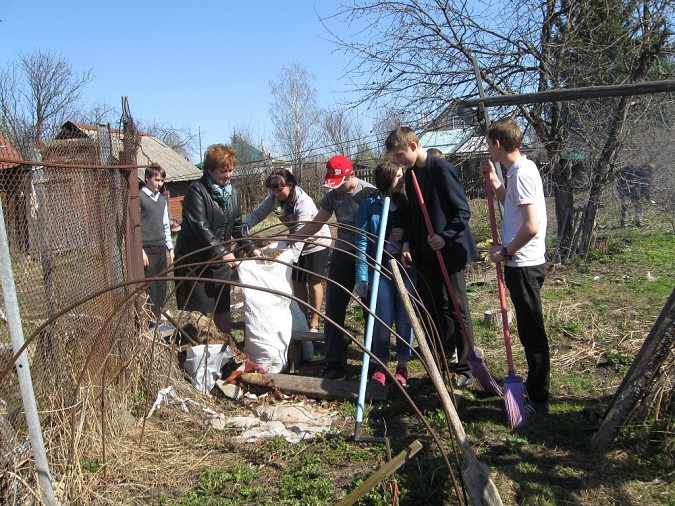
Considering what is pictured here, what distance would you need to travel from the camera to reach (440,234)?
3.97 m

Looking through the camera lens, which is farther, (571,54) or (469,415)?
(571,54)

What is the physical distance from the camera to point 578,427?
11.2 feet

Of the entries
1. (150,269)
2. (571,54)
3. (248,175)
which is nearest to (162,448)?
(150,269)

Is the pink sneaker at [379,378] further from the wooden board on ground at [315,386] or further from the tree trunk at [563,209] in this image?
the tree trunk at [563,209]

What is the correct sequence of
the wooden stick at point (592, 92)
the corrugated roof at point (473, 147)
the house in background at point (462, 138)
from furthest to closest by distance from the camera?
the corrugated roof at point (473, 147) < the house in background at point (462, 138) < the wooden stick at point (592, 92)

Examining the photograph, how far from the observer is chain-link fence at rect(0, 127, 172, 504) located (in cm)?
279

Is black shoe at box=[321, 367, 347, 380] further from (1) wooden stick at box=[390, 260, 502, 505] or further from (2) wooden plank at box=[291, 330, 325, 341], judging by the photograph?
(1) wooden stick at box=[390, 260, 502, 505]

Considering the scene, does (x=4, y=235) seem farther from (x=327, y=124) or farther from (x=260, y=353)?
(x=327, y=124)

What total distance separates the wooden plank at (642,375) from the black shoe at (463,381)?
1035 mm

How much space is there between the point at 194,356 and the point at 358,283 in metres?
1.38

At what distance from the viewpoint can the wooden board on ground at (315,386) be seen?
13.6ft

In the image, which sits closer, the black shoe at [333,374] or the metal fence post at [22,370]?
the metal fence post at [22,370]

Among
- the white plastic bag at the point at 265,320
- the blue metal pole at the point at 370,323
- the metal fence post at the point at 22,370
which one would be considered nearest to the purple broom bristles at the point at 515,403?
the blue metal pole at the point at 370,323

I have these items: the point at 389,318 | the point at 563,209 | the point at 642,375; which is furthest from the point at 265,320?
the point at 563,209
